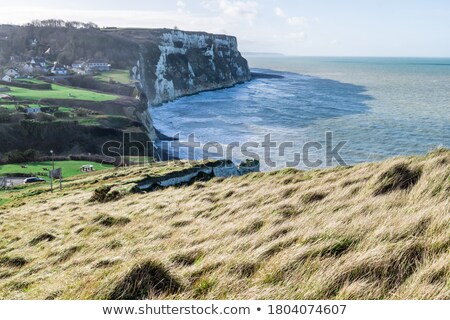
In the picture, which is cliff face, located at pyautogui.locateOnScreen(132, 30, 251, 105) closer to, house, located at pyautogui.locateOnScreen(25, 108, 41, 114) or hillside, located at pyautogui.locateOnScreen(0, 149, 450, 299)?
house, located at pyautogui.locateOnScreen(25, 108, 41, 114)

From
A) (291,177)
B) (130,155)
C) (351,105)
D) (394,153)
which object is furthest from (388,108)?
(291,177)

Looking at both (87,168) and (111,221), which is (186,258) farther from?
(87,168)

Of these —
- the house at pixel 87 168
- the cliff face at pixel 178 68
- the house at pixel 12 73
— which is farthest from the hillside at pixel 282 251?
the house at pixel 12 73

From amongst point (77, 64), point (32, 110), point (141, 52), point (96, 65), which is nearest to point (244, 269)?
point (32, 110)

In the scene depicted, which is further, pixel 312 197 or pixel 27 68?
pixel 27 68

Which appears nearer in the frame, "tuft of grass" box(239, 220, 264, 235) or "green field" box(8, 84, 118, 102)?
"tuft of grass" box(239, 220, 264, 235)

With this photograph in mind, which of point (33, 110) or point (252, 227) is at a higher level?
point (252, 227)

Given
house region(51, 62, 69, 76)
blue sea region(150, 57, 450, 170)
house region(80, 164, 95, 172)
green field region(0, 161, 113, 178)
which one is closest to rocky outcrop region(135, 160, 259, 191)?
blue sea region(150, 57, 450, 170)
